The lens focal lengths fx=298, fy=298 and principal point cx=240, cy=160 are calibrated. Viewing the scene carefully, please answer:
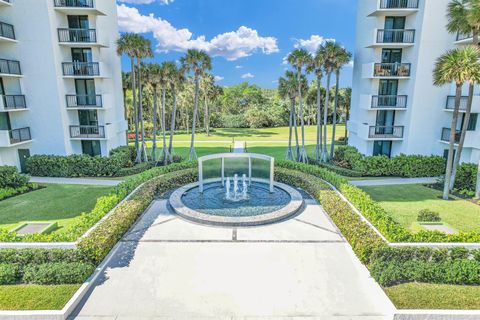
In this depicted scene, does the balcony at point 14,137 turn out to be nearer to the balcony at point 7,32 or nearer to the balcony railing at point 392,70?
the balcony at point 7,32

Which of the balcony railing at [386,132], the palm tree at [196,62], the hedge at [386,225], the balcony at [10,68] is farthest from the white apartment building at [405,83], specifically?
the balcony at [10,68]

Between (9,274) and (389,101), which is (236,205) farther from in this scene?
(389,101)

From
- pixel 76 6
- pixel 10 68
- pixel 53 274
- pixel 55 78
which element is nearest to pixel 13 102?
pixel 10 68

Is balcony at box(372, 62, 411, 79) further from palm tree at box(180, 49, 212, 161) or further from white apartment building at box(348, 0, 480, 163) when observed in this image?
palm tree at box(180, 49, 212, 161)

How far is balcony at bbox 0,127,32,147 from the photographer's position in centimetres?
2120

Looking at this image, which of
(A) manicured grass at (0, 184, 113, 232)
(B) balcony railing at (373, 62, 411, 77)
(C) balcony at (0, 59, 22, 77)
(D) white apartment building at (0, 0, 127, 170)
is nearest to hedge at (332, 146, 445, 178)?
(B) balcony railing at (373, 62, 411, 77)

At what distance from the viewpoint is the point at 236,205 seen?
16688mm

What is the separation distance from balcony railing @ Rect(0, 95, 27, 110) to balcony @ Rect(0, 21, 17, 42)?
13.0 ft

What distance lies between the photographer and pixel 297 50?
77.4ft

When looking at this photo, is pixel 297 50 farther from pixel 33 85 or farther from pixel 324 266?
pixel 33 85

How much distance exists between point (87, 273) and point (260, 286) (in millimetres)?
5738

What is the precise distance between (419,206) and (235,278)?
12.2 meters

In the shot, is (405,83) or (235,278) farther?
(405,83)

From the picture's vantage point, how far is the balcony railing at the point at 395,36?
22.7 metres
